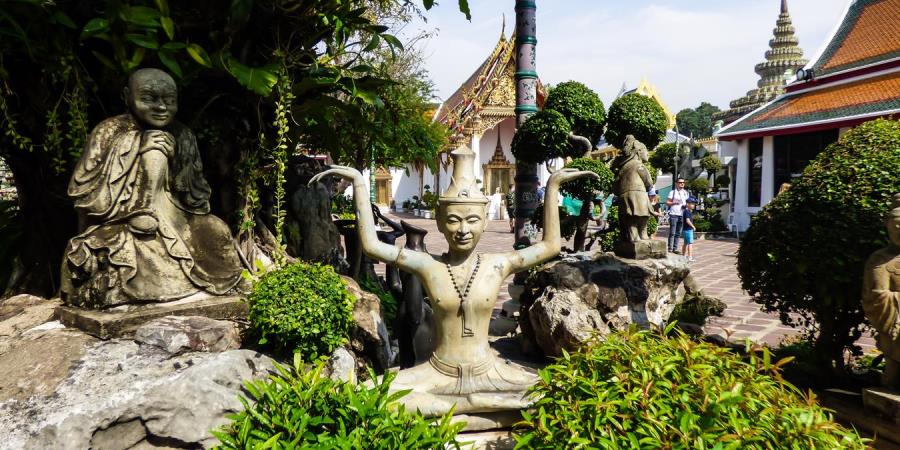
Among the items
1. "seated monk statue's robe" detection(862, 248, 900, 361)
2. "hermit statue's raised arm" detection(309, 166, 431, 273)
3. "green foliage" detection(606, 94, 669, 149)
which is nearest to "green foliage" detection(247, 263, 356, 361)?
"hermit statue's raised arm" detection(309, 166, 431, 273)

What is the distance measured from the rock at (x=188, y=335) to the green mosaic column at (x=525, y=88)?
378cm

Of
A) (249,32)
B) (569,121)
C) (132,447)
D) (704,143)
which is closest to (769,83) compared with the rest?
(704,143)

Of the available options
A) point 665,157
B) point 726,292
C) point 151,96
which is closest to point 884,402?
point 151,96

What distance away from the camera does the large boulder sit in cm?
434

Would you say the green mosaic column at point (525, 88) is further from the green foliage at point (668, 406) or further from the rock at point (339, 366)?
the green foliage at point (668, 406)

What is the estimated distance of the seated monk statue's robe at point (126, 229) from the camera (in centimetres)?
359

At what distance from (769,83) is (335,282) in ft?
109

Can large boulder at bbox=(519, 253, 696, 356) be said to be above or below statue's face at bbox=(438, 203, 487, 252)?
below

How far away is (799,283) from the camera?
4.10 meters

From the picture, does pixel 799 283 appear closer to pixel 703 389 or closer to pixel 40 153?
pixel 703 389

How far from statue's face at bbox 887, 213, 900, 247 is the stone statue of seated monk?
4524mm

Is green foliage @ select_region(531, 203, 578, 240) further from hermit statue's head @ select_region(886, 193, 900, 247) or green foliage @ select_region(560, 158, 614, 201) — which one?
hermit statue's head @ select_region(886, 193, 900, 247)

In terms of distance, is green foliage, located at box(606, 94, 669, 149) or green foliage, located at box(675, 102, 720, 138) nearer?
green foliage, located at box(606, 94, 669, 149)

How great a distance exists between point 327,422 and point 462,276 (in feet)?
3.77
